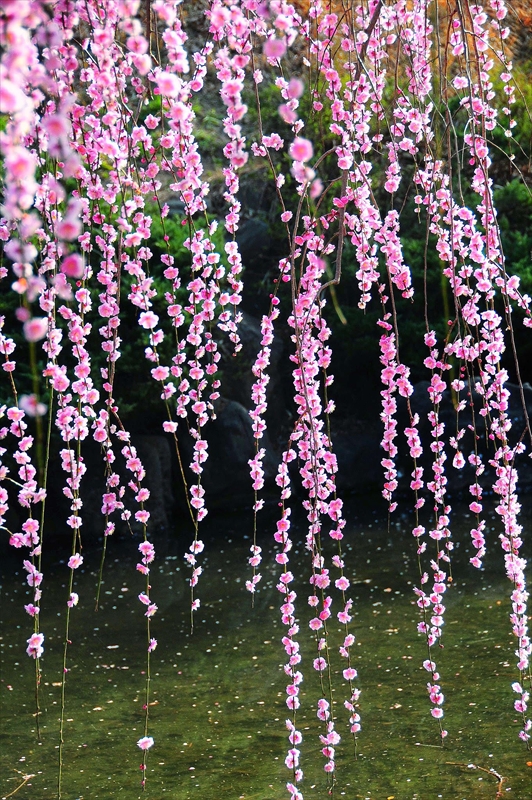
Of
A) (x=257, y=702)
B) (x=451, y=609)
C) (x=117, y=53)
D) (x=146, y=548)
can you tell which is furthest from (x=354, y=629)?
(x=117, y=53)

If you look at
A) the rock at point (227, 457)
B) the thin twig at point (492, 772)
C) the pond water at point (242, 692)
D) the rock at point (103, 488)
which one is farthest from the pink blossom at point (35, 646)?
the rock at point (227, 457)

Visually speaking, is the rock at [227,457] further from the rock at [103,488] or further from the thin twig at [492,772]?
the thin twig at [492,772]

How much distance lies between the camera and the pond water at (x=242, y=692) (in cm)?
240

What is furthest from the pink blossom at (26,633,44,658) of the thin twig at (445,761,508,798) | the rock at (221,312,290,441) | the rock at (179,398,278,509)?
the rock at (221,312,290,441)

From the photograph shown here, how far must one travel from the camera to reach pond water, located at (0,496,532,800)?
240cm

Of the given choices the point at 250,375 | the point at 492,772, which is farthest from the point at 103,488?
the point at 492,772

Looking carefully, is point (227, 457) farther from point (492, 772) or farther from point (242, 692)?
point (492, 772)

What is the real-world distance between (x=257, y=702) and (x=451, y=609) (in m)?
0.95

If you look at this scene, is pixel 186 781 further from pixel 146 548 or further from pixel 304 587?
pixel 304 587

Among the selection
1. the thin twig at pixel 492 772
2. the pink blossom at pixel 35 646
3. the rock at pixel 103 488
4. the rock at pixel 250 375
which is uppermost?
the rock at pixel 250 375

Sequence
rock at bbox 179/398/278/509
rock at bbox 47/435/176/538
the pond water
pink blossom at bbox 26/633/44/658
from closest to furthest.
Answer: pink blossom at bbox 26/633/44/658 → the pond water → rock at bbox 47/435/176/538 → rock at bbox 179/398/278/509

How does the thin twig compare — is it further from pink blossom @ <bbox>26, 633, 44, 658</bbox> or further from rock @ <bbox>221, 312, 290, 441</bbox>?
rock @ <bbox>221, 312, 290, 441</bbox>

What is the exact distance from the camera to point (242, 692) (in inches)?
117

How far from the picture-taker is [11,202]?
64 cm
